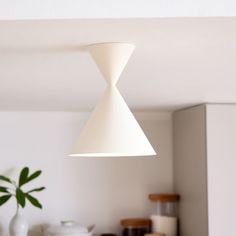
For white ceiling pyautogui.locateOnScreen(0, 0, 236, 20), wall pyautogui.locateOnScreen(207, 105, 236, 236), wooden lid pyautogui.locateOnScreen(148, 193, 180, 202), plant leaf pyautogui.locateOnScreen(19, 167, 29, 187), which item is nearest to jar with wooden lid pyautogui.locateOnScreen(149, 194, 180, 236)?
wooden lid pyautogui.locateOnScreen(148, 193, 180, 202)

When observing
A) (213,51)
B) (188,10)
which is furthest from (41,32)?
(213,51)

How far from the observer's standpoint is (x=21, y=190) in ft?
7.64

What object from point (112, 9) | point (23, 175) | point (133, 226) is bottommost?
point (133, 226)

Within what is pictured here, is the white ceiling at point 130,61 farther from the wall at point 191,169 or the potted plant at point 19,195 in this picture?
the potted plant at point 19,195

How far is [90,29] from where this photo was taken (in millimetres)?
891

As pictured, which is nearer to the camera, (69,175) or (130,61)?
(130,61)

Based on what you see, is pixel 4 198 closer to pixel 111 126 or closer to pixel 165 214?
pixel 165 214

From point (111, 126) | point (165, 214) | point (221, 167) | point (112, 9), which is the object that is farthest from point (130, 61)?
point (165, 214)

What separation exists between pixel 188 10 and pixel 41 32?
26 centimetres

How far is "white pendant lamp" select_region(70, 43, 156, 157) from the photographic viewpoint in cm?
108

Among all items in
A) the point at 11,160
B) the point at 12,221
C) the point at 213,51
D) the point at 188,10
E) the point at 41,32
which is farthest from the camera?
the point at 11,160

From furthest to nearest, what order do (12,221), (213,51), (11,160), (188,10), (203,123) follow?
(11,160), (12,221), (203,123), (213,51), (188,10)

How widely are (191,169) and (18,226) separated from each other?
0.77 m

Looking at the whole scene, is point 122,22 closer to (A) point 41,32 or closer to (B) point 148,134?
(A) point 41,32
